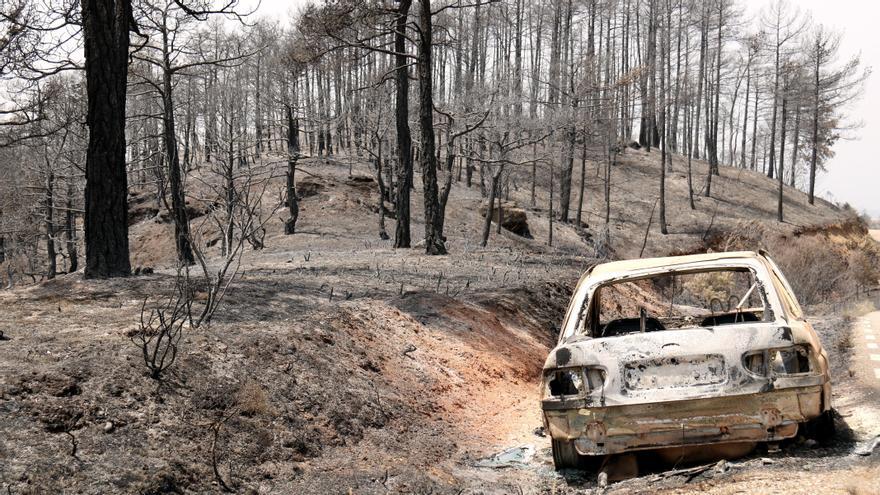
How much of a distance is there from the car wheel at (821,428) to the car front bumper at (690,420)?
0.36m

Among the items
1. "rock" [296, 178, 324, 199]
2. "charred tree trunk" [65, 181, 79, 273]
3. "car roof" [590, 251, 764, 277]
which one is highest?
"rock" [296, 178, 324, 199]

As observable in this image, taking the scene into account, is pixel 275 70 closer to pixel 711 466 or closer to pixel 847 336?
pixel 847 336

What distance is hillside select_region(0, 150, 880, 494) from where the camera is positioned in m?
5.02

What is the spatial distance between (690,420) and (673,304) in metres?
15.0

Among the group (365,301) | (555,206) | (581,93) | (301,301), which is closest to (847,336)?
(365,301)

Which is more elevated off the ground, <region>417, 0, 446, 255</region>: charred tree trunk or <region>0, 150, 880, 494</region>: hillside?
<region>417, 0, 446, 255</region>: charred tree trunk

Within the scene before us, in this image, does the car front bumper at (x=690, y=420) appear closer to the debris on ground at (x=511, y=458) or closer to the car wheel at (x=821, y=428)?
the car wheel at (x=821, y=428)

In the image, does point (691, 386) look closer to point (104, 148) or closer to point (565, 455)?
point (565, 455)

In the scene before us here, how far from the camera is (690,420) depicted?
16.7 feet

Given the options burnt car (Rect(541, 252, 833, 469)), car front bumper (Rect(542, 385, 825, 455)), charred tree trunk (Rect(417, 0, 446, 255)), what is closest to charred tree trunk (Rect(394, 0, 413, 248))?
charred tree trunk (Rect(417, 0, 446, 255))

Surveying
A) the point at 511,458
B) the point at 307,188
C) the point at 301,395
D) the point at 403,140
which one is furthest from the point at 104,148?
the point at 307,188

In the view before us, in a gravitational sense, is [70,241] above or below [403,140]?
below

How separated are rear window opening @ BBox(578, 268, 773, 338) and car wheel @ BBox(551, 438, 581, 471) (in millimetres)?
845

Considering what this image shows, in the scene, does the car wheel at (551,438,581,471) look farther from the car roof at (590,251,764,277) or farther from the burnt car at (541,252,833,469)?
the car roof at (590,251,764,277)
